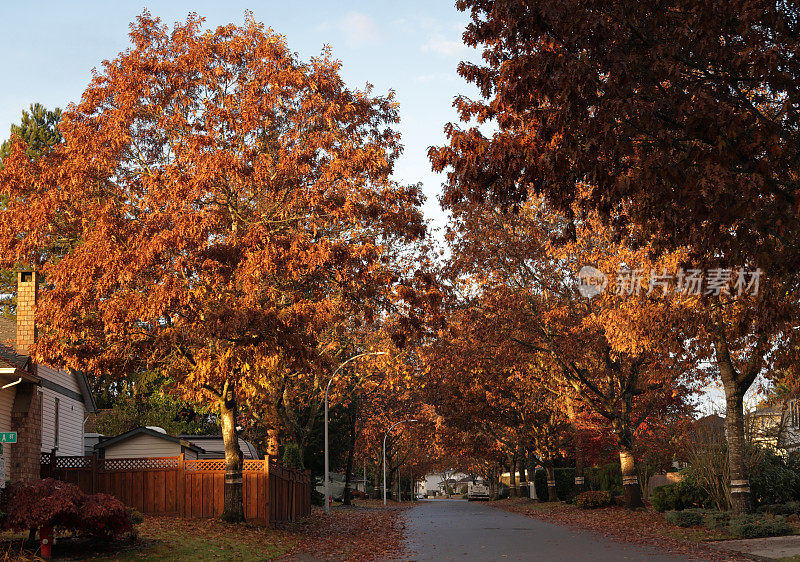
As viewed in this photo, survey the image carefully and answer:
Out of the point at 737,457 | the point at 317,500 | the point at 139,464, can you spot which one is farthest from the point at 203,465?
the point at 317,500

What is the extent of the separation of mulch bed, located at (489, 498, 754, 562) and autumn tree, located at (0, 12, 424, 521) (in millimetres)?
9531

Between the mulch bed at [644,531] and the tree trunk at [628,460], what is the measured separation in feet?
2.09

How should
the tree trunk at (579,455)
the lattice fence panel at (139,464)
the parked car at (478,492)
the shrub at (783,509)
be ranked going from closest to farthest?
1. the shrub at (783,509)
2. the lattice fence panel at (139,464)
3. the tree trunk at (579,455)
4. the parked car at (478,492)

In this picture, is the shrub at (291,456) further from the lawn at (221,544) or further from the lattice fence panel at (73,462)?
the lattice fence panel at (73,462)

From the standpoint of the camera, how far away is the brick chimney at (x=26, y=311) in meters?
24.4

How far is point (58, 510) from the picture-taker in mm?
14602

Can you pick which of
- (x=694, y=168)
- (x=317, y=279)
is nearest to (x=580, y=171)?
(x=694, y=168)

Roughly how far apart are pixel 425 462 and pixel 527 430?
68.2m

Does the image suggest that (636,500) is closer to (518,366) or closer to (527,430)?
(518,366)

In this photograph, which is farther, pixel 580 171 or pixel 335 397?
pixel 335 397

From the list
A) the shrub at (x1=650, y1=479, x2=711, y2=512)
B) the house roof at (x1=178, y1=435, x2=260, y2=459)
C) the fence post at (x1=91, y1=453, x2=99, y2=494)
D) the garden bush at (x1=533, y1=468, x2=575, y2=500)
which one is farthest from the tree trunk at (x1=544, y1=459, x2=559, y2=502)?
the fence post at (x1=91, y1=453, x2=99, y2=494)

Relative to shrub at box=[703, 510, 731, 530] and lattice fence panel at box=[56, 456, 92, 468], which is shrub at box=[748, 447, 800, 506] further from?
lattice fence panel at box=[56, 456, 92, 468]

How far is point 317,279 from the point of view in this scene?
941 inches

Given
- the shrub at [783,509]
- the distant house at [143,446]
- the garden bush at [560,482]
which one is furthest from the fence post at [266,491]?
the garden bush at [560,482]
